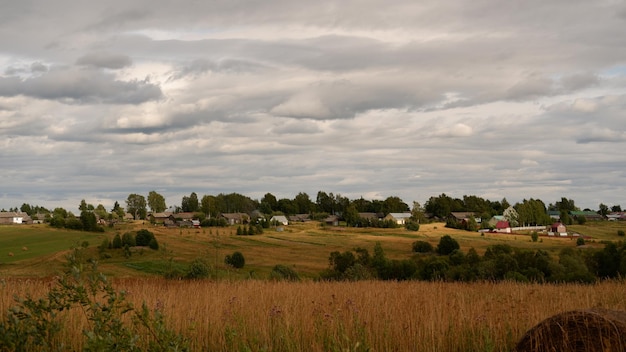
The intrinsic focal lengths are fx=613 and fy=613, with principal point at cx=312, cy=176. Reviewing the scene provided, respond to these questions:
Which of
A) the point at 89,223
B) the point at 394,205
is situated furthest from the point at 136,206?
the point at 89,223

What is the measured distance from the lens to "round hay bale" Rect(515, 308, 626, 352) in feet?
26.0

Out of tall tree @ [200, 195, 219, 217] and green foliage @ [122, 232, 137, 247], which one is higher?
tall tree @ [200, 195, 219, 217]

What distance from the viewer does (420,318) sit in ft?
34.1

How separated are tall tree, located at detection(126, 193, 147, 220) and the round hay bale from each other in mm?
194943

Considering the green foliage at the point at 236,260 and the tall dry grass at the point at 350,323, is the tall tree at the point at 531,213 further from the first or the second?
the tall dry grass at the point at 350,323

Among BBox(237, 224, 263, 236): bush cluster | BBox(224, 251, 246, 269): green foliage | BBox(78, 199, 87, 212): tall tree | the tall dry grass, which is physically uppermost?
BBox(78, 199, 87, 212): tall tree

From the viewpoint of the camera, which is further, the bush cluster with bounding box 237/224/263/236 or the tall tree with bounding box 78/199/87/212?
the tall tree with bounding box 78/199/87/212

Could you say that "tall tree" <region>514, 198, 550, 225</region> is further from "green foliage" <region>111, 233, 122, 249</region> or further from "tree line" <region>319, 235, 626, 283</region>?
"tree line" <region>319, 235, 626, 283</region>

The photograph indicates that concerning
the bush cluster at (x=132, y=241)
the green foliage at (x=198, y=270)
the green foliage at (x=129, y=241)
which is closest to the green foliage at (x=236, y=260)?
the bush cluster at (x=132, y=241)

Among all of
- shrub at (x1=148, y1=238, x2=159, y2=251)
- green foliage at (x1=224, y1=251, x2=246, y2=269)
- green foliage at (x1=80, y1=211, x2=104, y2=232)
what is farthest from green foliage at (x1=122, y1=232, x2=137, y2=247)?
green foliage at (x1=80, y1=211, x2=104, y2=232)

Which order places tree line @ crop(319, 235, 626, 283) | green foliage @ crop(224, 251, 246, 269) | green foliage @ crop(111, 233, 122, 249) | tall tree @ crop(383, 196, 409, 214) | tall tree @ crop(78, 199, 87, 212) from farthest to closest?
tall tree @ crop(383, 196, 409, 214) < tall tree @ crop(78, 199, 87, 212) < green foliage @ crop(111, 233, 122, 249) < green foliage @ crop(224, 251, 246, 269) < tree line @ crop(319, 235, 626, 283)

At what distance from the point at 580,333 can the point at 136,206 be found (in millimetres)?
196095

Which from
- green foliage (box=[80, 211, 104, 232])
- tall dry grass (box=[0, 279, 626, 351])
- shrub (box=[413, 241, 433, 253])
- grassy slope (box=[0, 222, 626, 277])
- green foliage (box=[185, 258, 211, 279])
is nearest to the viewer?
tall dry grass (box=[0, 279, 626, 351])

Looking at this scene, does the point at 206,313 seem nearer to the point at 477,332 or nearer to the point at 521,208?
the point at 477,332
